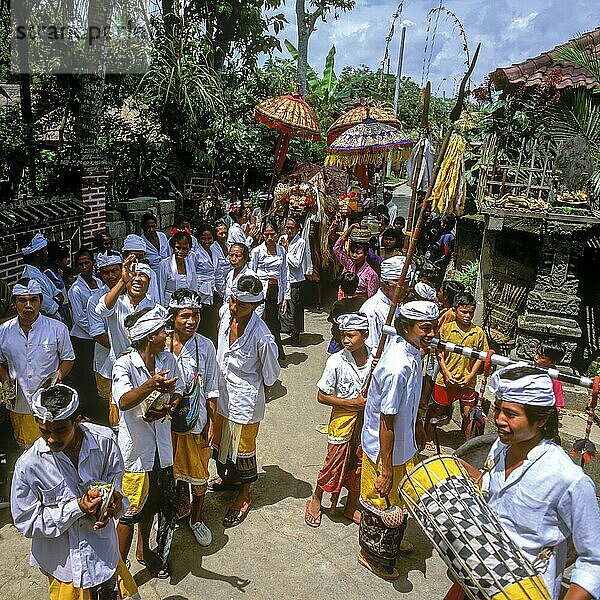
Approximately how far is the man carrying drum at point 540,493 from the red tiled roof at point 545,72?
26.4ft

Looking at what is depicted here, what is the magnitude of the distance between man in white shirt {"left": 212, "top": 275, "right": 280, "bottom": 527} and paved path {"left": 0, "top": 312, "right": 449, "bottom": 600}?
10.6 inches

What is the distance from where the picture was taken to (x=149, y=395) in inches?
127

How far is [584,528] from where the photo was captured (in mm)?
2195

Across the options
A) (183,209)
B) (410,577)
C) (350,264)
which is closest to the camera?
(410,577)

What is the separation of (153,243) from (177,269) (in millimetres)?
756

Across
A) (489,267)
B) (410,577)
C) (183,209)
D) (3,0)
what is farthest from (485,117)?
(410,577)

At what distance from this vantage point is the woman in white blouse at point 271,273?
7.19 m

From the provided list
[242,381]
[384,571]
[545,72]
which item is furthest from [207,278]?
[545,72]

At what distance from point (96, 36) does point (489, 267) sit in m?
→ 7.08

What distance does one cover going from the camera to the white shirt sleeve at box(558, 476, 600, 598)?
2172 millimetres

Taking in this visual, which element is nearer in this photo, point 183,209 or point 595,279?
point 595,279

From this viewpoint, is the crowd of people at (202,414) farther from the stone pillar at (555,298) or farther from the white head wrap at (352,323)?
the stone pillar at (555,298)

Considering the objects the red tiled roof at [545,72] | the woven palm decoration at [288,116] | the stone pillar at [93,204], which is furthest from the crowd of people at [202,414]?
the red tiled roof at [545,72]

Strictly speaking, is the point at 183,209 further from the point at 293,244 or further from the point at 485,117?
the point at 485,117
